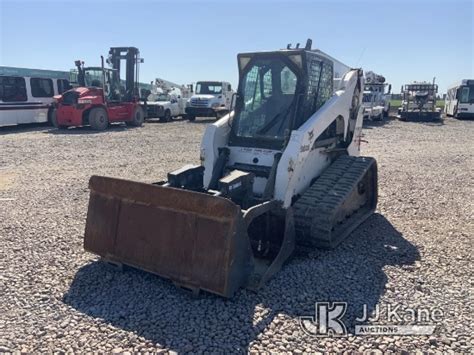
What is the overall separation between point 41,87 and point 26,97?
101 cm

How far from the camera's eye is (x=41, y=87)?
20641 mm

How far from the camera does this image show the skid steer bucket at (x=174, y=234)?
3.64 meters

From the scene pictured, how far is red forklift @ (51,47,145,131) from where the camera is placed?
18234 millimetres

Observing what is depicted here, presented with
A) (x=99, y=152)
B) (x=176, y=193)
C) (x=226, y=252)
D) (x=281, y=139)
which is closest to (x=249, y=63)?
(x=281, y=139)

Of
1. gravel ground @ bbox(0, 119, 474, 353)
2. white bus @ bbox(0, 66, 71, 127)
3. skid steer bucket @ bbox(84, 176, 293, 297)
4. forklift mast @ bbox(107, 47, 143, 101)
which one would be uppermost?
forklift mast @ bbox(107, 47, 143, 101)

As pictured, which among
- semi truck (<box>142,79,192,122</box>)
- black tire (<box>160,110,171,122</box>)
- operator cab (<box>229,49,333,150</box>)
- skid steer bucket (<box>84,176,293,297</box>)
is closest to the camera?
skid steer bucket (<box>84,176,293,297</box>)

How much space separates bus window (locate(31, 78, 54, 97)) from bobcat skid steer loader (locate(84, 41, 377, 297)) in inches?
707

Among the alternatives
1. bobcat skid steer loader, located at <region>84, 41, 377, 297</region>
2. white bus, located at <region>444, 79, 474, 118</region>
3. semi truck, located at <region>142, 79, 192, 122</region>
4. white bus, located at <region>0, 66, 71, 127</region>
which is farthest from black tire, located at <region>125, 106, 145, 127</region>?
white bus, located at <region>444, 79, 474, 118</region>

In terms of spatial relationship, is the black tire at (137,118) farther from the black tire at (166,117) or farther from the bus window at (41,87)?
the bus window at (41,87)

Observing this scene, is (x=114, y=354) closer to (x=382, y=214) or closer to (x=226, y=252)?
(x=226, y=252)

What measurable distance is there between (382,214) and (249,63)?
3289mm

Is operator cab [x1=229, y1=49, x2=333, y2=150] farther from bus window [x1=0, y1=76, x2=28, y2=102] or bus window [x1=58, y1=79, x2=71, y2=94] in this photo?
bus window [x1=58, y1=79, x2=71, y2=94]

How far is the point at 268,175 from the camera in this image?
16.9ft

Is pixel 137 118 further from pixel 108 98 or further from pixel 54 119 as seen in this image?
pixel 54 119
